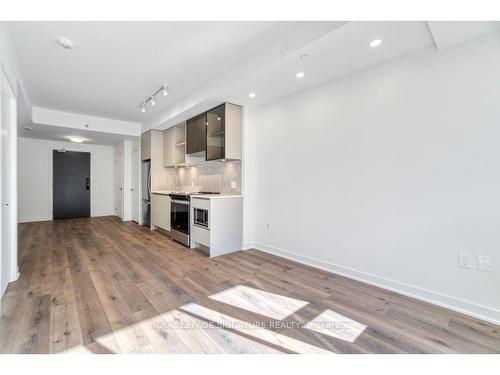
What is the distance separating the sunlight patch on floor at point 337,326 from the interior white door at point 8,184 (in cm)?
287

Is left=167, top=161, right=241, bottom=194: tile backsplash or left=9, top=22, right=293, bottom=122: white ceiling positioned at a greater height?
left=9, top=22, right=293, bottom=122: white ceiling

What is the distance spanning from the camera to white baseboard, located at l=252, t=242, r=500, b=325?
1862 millimetres

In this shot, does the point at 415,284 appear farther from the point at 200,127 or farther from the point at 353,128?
the point at 200,127

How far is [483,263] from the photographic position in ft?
6.18

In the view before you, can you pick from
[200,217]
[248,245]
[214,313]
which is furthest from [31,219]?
[214,313]

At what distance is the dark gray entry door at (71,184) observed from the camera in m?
6.82

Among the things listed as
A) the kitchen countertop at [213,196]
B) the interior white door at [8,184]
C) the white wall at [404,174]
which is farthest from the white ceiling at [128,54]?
the kitchen countertop at [213,196]

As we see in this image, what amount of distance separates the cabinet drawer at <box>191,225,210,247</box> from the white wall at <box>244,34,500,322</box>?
1129mm

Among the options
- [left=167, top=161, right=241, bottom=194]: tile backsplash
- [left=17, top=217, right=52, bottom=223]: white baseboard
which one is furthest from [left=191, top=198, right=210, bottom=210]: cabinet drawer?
[left=17, top=217, right=52, bottom=223]: white baseboard

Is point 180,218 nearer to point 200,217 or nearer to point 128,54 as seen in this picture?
point 200,217

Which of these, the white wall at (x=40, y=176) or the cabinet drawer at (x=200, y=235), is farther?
the white wall at (x=40, y=176)

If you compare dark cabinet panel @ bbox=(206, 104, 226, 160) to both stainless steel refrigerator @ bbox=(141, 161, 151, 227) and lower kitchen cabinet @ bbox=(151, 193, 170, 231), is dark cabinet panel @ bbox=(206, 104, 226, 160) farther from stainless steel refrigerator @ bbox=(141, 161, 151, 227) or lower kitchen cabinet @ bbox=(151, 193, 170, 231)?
stainless steel refrigerator @ bbox=(141, 161, 151, 227)

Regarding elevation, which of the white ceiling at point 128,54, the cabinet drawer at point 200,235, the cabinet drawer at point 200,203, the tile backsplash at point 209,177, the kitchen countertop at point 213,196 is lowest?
the cabinet drawer at point 200,235

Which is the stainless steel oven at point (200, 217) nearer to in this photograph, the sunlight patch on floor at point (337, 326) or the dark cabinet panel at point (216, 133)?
the dark cabinet panel at point (216, 133)
